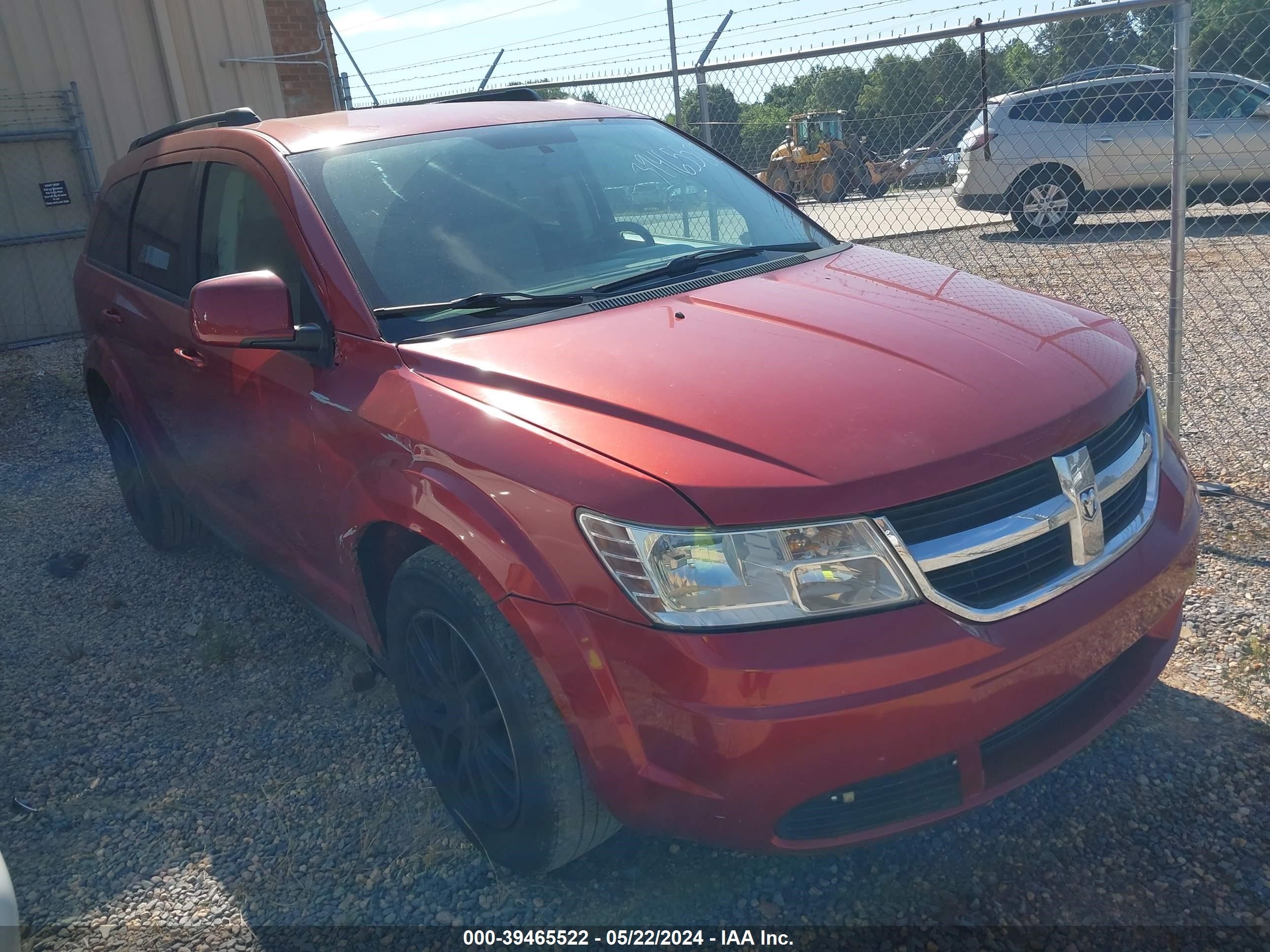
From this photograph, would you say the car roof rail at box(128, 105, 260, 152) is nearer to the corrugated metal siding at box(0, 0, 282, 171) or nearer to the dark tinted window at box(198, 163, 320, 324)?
the dark tinted window at box(198, 163, 320, 324)

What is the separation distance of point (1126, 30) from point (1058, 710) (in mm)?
7022

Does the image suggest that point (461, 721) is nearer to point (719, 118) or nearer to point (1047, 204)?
point (719, 118)

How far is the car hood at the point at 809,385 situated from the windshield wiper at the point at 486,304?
123 millimetres

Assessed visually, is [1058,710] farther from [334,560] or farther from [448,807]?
[334,560]

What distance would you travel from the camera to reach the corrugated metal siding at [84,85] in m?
9.56

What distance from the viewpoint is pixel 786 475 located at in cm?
190

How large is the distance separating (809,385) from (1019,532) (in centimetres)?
52

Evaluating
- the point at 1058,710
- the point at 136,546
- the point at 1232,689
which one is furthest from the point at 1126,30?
the point at 136,546

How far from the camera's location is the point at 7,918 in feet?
6.03

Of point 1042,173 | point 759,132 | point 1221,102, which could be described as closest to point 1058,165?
point 1042,173

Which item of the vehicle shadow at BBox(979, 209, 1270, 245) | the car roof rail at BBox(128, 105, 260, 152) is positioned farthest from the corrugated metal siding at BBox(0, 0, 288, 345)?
the vehicle shadow at BBox(979, 209, 1270, 245)

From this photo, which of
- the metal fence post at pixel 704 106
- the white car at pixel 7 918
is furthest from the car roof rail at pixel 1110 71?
the white car at pixel 7 918

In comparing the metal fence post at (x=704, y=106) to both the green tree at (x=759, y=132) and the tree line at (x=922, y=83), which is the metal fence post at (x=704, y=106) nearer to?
the tree line at (x=922, y=83)

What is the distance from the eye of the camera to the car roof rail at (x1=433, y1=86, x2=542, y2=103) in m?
3.93
